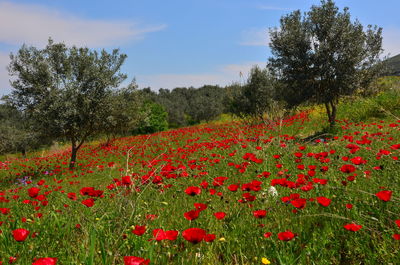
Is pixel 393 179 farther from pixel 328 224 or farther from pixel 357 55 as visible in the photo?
pixel 357 55

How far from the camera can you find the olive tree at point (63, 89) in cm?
1325

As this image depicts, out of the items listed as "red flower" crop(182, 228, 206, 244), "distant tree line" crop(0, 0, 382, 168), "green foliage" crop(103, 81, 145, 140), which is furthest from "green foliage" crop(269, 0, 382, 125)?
"red flower" crop(182, 228, 206, 244)

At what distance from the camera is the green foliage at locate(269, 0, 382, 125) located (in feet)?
42.1

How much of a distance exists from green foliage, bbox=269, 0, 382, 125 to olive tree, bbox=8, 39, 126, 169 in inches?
359

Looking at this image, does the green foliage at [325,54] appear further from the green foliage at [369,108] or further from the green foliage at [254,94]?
the green foliage at [254,94]

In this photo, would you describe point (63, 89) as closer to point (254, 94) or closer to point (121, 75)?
point (121, 75)

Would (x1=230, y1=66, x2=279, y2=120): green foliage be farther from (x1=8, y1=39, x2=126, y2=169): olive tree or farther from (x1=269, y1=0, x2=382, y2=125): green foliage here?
(x1=8, y1=39, x2=126, y2=169): olive tree

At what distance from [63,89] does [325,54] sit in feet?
40.9

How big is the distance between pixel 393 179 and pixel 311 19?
11.8m

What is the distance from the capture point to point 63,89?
13.6 meters

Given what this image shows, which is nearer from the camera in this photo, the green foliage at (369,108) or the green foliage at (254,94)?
the green foliage at (369,108)

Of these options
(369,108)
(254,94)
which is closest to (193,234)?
(369,108)

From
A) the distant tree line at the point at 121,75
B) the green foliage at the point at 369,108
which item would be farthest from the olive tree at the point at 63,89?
the green foliage at the point at 369,108

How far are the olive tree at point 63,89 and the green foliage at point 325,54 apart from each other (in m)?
9.11
